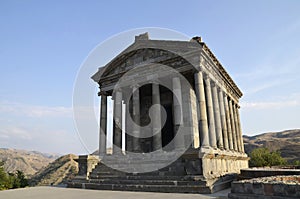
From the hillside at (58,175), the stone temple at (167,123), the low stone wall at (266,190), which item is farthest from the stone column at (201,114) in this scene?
the hillside at (58,175)

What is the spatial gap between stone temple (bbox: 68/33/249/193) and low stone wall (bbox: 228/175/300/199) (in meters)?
2.70

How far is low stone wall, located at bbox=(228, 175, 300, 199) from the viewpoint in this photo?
20.1 ft

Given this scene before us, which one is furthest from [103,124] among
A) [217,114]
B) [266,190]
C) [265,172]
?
[266,190]

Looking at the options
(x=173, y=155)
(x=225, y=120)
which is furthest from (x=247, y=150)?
(x=173, y=155)

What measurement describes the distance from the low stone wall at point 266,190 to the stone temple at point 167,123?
270cm

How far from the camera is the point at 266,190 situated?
21.5 ft

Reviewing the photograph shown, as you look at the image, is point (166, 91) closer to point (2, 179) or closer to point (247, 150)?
point (2, 179)

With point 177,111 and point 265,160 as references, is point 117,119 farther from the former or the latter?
point 265,160

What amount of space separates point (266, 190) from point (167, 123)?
15.1m

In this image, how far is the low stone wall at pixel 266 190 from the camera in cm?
614

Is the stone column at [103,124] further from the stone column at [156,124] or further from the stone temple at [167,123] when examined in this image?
the stone column at [156,124]

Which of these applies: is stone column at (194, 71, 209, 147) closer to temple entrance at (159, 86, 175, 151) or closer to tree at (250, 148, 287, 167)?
temple entrance at (159, 86, 175, 151)

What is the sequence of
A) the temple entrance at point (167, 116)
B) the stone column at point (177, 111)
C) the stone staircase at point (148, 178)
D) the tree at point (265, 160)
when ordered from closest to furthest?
the stone staircase at point (148, 178) < the stone column at point (177, 111) < the temple entrance at point (167, 116) < the tree at point (265, 160)

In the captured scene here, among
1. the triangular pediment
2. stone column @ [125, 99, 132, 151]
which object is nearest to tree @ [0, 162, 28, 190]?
stone column @ [125, 99, 132, 151]
